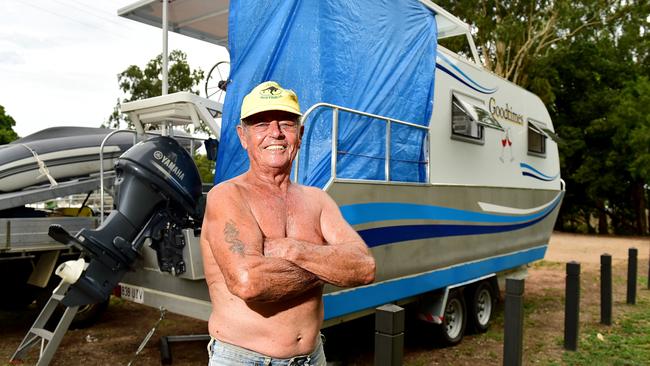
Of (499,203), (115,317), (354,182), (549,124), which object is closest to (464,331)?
(499,203)

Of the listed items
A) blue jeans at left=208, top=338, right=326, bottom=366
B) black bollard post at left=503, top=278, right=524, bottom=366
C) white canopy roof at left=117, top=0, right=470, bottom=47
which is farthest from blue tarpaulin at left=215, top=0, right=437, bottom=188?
blue jeans at left=208, top=338, right=326, bottom=366

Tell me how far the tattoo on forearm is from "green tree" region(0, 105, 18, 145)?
3682 cm

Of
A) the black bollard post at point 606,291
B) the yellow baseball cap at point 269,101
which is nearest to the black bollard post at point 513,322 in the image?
the yellow baseball cap at point 269,101

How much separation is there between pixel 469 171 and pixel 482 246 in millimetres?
964

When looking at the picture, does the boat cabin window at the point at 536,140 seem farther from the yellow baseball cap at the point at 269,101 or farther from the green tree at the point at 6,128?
the green tree at the point at 6,128

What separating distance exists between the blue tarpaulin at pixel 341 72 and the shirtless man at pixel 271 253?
6.75 feet

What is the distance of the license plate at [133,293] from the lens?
184 inches

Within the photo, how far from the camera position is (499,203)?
6680 mm

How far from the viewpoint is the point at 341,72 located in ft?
14.9

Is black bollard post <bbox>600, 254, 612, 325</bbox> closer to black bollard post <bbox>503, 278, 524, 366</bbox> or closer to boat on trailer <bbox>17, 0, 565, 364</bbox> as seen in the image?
boat on trailer <bbox>17, 0, 565, 364</bbox>

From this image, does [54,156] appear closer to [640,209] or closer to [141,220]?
[141,220]

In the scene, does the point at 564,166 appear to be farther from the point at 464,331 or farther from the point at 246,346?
the point at 246,346

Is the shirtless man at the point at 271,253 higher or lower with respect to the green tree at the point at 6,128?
lower

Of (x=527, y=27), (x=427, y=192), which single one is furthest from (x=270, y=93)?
(x=527, y=27)
